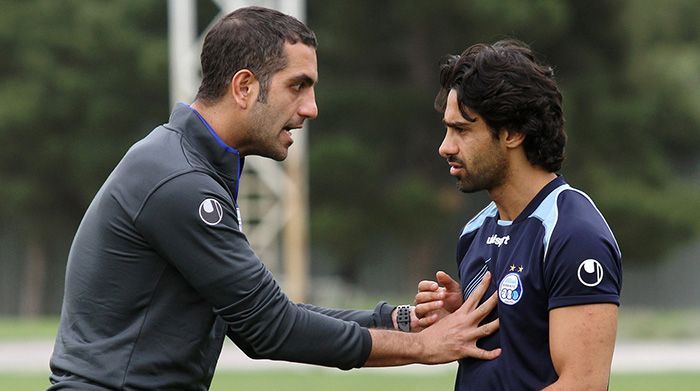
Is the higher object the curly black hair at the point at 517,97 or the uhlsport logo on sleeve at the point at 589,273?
the curly black hair at the point at 517,97

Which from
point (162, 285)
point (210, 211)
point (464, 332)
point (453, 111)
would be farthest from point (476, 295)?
point (162, 285)

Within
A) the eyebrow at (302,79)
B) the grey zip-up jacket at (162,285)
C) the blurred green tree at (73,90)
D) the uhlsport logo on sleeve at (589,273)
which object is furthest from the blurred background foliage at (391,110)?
the uhlsport logo on sleeve at (589,273)

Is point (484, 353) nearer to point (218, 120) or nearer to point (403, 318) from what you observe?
point (403, 318)

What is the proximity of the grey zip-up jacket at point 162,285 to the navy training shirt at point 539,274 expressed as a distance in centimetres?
67

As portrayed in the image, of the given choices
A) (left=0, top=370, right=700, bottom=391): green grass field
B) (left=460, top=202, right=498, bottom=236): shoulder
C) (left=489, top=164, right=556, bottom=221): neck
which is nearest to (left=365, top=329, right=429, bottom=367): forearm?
(left=460, top=202, right=498, bottom=236): shoulder

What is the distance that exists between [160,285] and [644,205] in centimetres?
2233

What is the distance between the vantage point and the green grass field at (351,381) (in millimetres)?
13192

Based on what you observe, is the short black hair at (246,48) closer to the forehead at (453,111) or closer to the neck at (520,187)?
the forehead at (453,111)

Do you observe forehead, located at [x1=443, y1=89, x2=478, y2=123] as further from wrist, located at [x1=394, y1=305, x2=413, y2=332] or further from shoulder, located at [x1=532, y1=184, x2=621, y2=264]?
wrist, located at [x1=394, y1=305, x2=413, y2=332]

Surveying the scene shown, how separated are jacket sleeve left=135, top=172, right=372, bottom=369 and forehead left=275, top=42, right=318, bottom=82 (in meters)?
0.48

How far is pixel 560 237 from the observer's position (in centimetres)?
425

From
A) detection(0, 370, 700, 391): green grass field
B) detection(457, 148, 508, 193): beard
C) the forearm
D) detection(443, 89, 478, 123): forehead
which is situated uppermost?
detection(0, 370, 700, 391): green grass field

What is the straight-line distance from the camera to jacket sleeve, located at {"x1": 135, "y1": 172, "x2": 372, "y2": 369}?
4.56 m

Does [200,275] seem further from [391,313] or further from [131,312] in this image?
[391,313]
